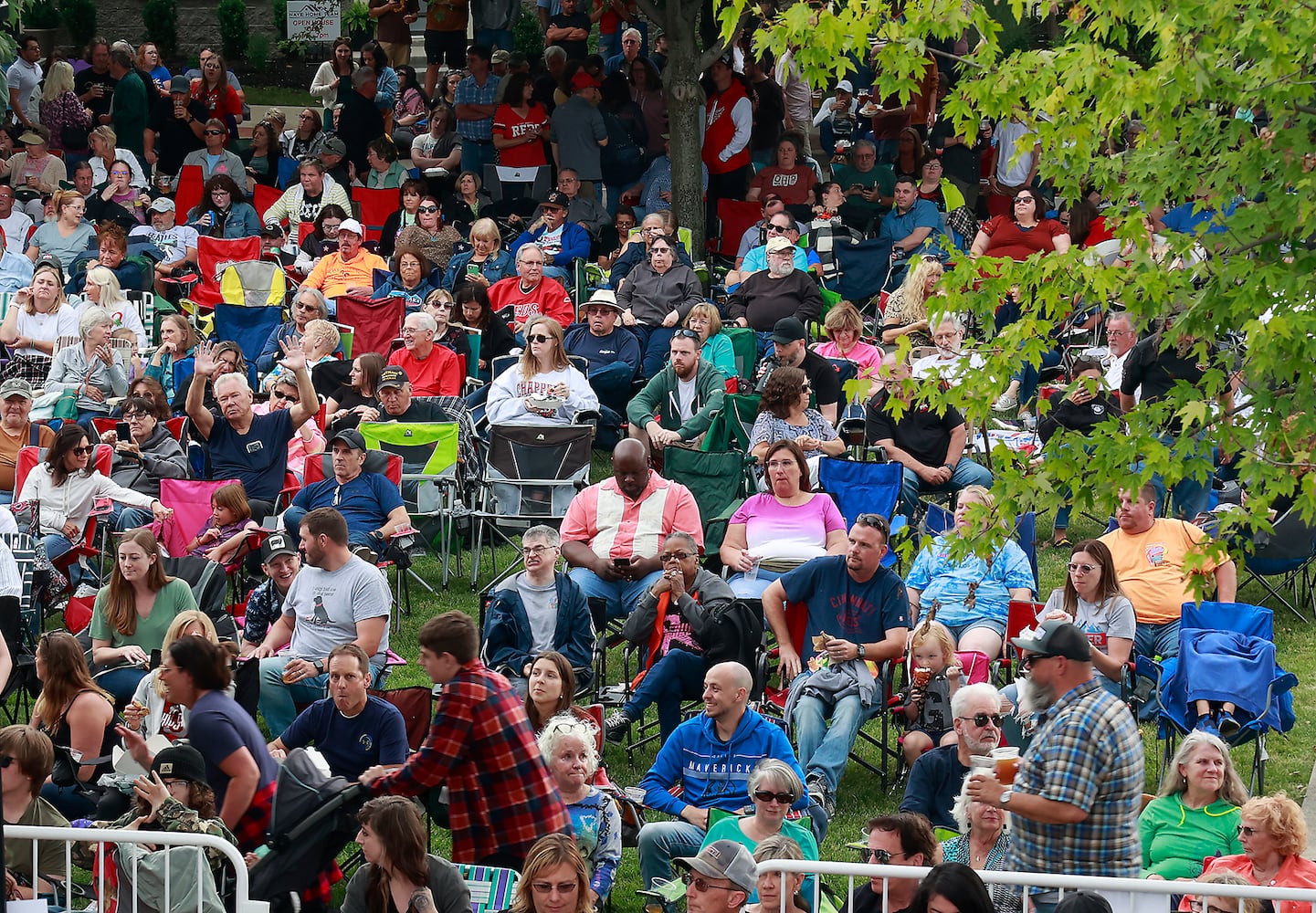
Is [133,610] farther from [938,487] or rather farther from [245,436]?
[938,487]

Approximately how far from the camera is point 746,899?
252 inches

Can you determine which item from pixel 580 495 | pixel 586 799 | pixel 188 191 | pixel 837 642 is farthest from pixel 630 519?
pixel 188 191

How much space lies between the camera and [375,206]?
57.3 ft

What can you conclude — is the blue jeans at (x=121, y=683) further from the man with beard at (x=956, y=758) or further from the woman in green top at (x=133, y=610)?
the man with beard at (x=956, y=758)

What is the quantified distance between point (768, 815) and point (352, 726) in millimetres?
1913

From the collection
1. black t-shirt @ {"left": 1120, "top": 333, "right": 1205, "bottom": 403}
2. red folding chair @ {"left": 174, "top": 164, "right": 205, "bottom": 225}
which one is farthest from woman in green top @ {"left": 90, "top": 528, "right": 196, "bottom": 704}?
red folding chair @ {"left": 174, "top": 164, "right": 205, "bottom": 225}

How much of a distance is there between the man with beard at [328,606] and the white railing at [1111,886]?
3.79 meters

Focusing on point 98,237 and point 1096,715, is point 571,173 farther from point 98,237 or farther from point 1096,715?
point 1096,715

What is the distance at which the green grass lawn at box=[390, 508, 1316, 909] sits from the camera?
8477mm

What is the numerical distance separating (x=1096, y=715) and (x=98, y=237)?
12.2 meters

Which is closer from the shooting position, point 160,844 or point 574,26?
point 160,844

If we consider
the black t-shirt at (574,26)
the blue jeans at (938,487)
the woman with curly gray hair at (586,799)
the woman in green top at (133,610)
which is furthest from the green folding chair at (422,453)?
the black t-shirt at (574,26)

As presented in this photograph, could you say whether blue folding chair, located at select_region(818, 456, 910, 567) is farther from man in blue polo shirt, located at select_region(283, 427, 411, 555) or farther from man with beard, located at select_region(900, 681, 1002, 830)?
man with beard, located at select_region(900, 681, 1002, 830)

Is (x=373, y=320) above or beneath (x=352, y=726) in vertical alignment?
above
